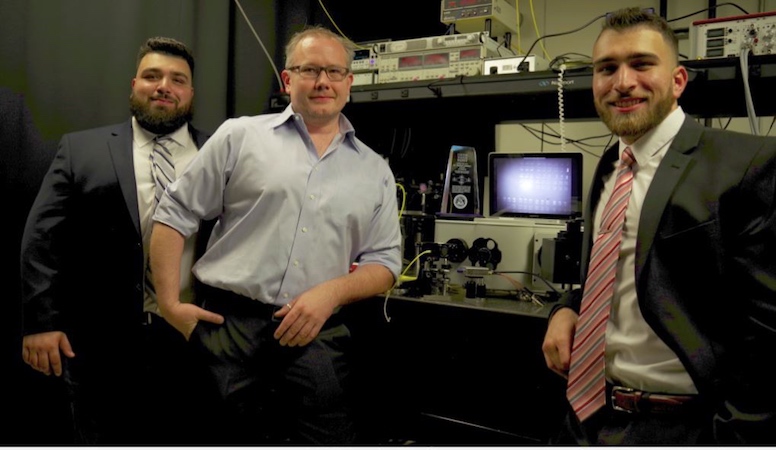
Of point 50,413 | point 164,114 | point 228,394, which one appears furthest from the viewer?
point 50,413

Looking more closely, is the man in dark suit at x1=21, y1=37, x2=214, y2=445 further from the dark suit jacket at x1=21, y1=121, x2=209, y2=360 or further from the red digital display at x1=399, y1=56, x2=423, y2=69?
the red digital display at x1=399, y1=56, x2=423, y2=69

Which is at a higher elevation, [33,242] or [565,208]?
[565,208]

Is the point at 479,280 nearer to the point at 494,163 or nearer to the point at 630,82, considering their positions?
the point at 494,163

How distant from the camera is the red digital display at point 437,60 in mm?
2293

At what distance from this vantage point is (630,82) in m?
1.22

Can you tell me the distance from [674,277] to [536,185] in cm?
113

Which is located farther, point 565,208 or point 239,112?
point 239,112

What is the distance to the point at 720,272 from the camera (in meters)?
1.07

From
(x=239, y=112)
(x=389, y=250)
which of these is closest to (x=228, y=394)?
(x=389, y=250)

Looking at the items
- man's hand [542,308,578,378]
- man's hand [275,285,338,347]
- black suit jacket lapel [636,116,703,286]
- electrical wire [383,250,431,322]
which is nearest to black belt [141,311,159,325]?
man's hand [275,285,338,347]

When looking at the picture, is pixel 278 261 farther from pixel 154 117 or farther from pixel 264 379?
pixel 154 117

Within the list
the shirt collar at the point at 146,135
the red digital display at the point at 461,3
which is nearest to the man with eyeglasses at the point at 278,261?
the shirt collar at the point at 146,135

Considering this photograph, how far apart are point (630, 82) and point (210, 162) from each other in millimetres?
1070

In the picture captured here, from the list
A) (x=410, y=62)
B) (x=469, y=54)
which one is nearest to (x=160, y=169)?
(x=410, y=62)
